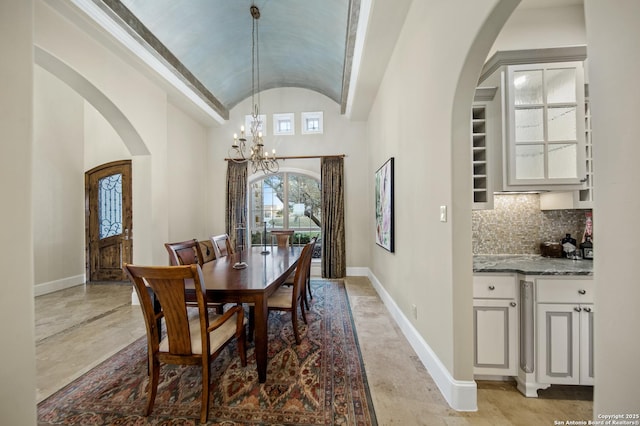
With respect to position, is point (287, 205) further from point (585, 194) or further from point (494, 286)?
point (585, 194)

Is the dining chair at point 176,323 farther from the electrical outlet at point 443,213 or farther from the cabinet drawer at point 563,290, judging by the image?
the cabinet drawer at point 563,290

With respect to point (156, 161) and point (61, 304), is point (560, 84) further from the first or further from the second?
point (61, 304)

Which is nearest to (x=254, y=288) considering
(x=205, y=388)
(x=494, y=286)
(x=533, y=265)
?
(x=205, y=388)

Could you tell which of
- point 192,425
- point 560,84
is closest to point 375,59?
point 560,84

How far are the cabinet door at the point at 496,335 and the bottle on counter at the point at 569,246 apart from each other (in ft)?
2.83

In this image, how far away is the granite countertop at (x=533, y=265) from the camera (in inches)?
68.8

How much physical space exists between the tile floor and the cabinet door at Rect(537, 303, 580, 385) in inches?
7.2

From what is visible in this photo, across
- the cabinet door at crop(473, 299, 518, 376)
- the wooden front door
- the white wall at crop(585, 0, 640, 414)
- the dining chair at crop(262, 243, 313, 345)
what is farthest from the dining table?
the wooden front door

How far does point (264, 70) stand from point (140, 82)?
2111 mm

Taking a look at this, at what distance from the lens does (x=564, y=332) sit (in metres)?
1.74

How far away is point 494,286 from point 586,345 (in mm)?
672

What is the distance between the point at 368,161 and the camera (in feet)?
17.1

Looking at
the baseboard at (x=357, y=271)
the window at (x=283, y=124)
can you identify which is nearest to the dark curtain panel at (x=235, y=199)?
the window at (x=283, y=124)

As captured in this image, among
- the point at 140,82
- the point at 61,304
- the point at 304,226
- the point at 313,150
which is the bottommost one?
the point at 61,304
